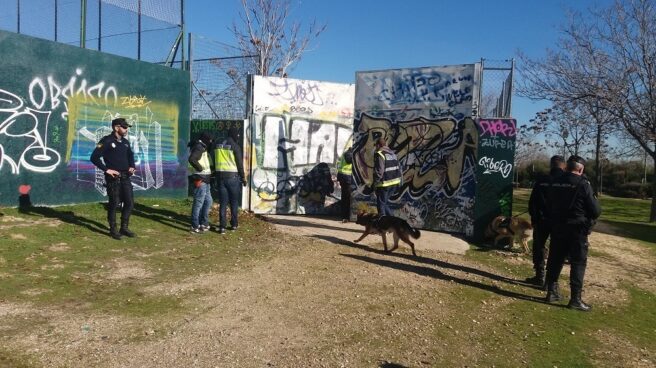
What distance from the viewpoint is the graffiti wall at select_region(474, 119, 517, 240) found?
29.7ft

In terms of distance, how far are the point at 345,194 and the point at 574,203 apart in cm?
610

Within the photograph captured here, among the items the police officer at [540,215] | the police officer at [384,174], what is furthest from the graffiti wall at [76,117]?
the police officer at [540,215]

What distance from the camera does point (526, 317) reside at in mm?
5492

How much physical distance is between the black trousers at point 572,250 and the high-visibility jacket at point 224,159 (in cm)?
524

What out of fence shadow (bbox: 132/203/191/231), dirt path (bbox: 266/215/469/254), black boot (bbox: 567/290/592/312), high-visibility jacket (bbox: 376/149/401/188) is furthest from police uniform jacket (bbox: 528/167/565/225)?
A: fence shadow (bbox: 132/203/191/231)

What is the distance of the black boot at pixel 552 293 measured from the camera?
6.07 meters

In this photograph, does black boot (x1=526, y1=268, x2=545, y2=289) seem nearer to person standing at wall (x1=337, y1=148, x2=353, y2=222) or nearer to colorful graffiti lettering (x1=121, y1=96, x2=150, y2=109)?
person standing at wall (x1=337, y1=148, x2=353, y2=222)

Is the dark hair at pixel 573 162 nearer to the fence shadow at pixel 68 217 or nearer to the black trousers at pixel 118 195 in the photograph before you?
the black trousers at pixel 118 195

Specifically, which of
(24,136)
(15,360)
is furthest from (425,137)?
(15,360)

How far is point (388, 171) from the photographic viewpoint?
29.3 feet

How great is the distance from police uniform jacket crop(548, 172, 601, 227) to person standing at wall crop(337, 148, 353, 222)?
5.45 metres

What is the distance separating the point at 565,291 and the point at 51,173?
8.98 m

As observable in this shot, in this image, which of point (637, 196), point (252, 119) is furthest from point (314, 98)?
point (637, 196)

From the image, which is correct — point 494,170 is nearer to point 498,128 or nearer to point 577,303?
point 498,128
